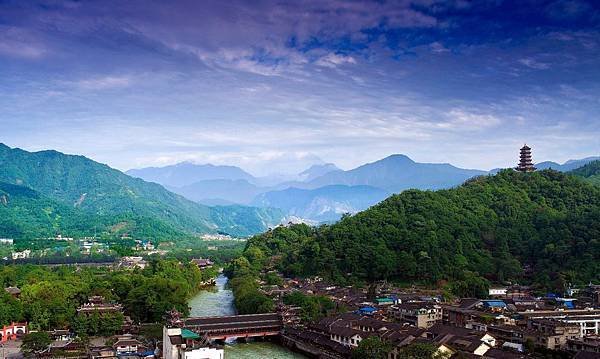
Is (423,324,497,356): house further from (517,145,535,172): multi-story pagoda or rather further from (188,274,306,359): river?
(517,145,535,172): multi-story pagoda

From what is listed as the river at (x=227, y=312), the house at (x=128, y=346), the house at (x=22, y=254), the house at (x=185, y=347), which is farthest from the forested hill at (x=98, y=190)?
the house at (x=185, y=347)

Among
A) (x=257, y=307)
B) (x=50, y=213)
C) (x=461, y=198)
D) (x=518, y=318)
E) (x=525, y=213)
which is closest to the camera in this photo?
(x=518, y=318)

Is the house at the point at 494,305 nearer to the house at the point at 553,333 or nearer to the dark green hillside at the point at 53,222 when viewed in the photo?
the house at the point at 553,333

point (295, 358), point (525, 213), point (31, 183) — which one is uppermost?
point (31, 183)

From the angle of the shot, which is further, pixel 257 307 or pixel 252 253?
pixel 252 253

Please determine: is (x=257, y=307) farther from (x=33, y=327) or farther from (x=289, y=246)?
(x=289, y=246)

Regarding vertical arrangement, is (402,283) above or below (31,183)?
below

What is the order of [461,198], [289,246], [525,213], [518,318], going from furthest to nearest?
[289,246] → [461,198] → [525,213] → [518,318]

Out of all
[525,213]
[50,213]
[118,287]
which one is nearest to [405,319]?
[118,287]
